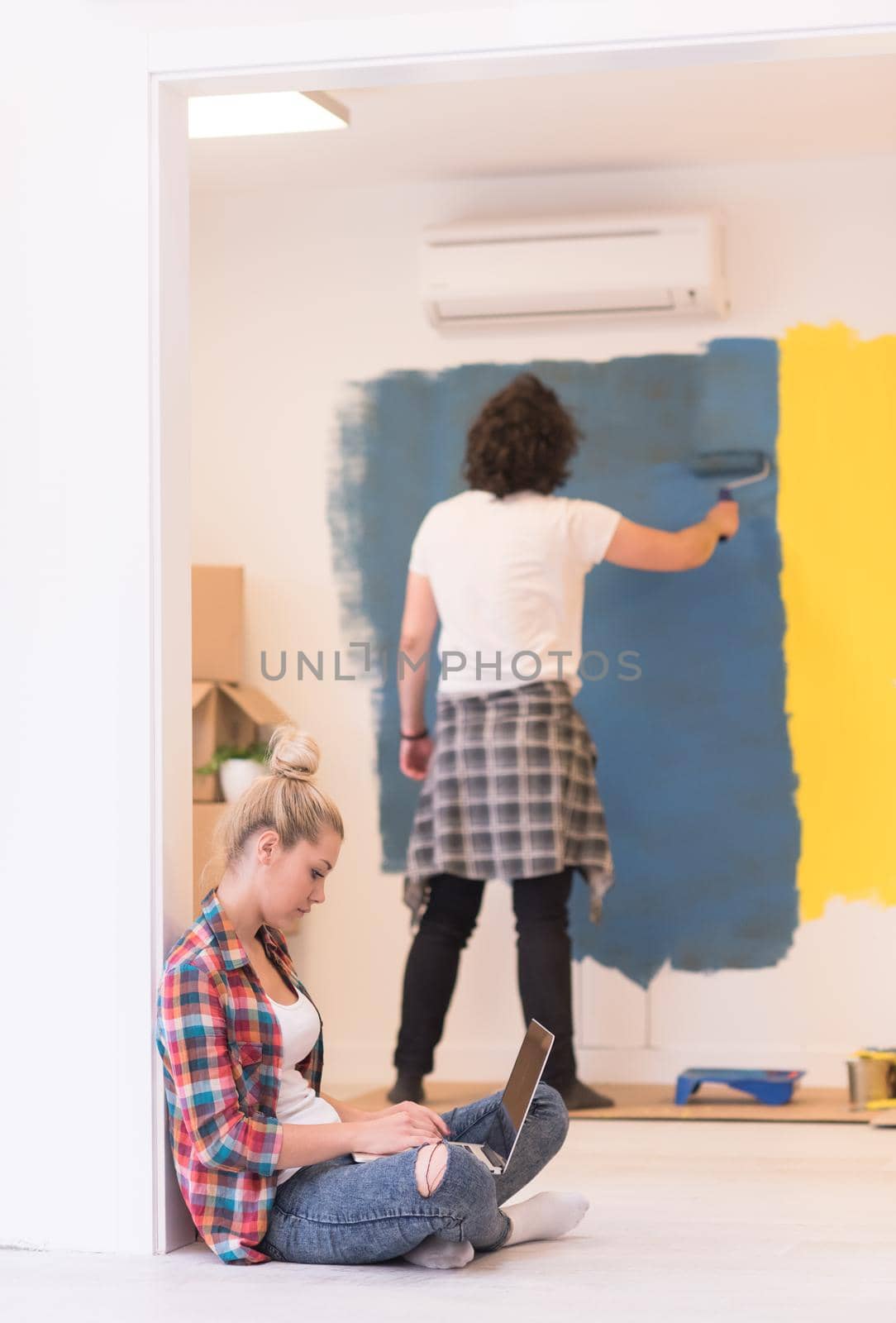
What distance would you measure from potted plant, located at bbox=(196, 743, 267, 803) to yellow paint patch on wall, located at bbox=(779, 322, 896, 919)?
127 cm

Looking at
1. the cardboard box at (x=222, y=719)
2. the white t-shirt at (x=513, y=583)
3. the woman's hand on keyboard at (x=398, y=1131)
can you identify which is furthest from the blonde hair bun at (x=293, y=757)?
the cardboard box at (x=222, y=719)

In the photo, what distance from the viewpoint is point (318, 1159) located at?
224cm

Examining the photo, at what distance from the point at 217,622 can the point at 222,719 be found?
24 centimetres

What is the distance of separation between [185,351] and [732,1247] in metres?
1.51

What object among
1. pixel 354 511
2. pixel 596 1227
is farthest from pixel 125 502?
pixel 354 511

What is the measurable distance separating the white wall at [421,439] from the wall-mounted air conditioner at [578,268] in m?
0.08

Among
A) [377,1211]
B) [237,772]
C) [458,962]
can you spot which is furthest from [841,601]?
[377,1211]

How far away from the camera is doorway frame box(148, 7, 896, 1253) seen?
89.7 inches

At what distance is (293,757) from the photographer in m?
2.33

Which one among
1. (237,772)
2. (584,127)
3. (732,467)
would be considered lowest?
(237,772)

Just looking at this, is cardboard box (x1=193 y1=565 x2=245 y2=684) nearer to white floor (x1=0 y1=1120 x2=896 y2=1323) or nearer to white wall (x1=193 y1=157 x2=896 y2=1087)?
white wall (x1=193 y1=157 x2=896 y2=1087)

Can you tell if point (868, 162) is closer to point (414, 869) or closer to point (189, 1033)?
point (414, 869)

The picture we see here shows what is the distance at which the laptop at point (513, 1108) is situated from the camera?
2307mm

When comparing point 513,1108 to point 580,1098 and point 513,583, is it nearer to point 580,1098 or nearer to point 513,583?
point 580,1098
